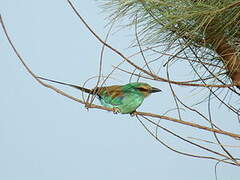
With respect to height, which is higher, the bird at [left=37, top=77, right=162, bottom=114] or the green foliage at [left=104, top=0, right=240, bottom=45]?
the green foliage at [left=104, top=0, right=240, bottom=45]

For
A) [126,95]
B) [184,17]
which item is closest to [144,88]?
[126,95]

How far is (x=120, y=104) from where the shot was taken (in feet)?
3.70

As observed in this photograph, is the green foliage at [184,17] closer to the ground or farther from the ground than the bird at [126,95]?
farther from the ground

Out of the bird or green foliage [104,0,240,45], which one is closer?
green foliage [104,0,240,45]

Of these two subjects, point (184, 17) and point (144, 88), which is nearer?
point (184, 17)

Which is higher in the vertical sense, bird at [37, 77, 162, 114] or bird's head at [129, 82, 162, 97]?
bird's head at [129, 82, 162, 97]

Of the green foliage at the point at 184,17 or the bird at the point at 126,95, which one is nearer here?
the green foliage at the point at 184,17

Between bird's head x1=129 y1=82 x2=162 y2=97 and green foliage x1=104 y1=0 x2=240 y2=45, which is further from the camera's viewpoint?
bird's head x1=129 y1=82 x2=162 y2=97

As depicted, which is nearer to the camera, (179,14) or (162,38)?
(179,14)

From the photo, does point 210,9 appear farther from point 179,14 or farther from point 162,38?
point 162,38

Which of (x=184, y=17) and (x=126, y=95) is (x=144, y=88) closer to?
(x=126, y=95)

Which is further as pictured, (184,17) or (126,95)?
(126,95)

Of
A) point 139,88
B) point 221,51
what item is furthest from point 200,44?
point 139,88

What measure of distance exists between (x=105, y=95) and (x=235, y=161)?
314 millimetres
